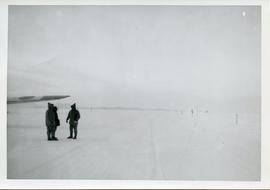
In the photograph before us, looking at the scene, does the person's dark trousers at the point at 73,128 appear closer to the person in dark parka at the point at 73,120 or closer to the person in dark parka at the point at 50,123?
the person in dark parka at the point at 73,120

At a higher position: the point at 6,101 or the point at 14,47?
the point at 14,47

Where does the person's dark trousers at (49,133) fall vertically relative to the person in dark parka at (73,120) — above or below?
below

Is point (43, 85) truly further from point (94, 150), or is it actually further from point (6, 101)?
point (94, 150)

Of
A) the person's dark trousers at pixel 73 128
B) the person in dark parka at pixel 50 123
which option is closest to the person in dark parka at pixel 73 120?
the person's dark trousers at pixel 73 128

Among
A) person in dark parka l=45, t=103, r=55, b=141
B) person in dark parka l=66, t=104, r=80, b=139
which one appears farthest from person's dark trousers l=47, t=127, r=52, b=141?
person in dark parka l=66, t=104, r=80, b=139

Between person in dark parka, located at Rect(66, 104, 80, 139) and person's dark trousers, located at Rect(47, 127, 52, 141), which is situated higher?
person in dark parka, located at Rect(66, 104, 80, 139)

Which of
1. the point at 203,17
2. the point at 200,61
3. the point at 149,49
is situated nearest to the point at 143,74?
the point at 149,49

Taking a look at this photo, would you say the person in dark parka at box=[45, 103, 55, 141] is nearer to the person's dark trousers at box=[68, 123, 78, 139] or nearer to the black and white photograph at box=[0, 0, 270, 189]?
the black and white photograph at box=[0, 0, 270, 189]

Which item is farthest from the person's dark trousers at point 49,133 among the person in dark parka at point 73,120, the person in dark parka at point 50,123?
the person in dark parka at point 73,120
